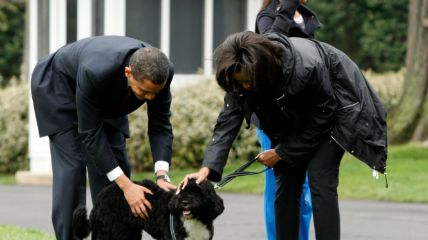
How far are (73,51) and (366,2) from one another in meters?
33.4

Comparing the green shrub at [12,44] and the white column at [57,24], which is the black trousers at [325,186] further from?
the green shrub at [12,44]

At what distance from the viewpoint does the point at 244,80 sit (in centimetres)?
599

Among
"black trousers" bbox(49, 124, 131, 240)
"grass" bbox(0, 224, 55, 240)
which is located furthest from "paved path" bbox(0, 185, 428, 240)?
"black trousers" bbox(49, 124, 131, 240)

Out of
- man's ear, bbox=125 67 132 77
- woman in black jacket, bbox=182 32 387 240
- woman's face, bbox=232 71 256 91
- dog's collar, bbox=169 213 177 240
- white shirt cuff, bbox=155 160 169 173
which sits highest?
woman's face, bbox=232 71 256 91

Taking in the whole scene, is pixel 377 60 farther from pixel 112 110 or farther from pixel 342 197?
pixel 112 110

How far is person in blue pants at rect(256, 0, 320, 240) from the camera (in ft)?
25.3

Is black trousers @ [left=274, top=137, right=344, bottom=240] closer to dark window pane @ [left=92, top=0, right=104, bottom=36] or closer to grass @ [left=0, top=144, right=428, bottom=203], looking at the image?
grass @ [left=0, top=144, right=428, bottom=203]

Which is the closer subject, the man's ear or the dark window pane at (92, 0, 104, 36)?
the man's ear

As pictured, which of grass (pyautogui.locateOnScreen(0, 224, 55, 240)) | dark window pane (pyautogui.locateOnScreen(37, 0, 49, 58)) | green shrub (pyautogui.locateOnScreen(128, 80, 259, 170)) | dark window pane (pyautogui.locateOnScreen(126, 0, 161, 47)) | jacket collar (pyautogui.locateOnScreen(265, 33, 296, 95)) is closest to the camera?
jacket collar (pyautogui.locateOnScreen(265, 33, 296, 95))

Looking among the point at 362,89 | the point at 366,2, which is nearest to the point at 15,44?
the point at 366,2

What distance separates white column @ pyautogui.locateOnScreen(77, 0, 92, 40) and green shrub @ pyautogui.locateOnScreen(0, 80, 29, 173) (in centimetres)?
194

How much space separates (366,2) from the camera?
130 feet

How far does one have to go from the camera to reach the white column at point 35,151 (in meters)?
16.4

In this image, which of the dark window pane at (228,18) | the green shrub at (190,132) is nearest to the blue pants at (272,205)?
the green shrub at (190,132)
